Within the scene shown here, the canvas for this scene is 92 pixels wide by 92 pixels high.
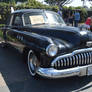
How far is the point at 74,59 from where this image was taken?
3266mm

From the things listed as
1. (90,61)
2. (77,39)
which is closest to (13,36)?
(77,39)

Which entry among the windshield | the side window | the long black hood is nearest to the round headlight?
the long black hood

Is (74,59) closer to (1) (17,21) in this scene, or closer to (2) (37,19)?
(2) (37,19)

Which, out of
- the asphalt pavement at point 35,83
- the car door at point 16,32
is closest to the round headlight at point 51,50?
the asphalt pavement at point 35,83

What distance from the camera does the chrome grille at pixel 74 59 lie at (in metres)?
3.16

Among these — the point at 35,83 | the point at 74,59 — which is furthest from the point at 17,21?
the point at 74,59

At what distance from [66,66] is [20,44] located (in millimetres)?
1640

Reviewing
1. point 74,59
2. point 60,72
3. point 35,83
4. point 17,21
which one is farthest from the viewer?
point 17,21

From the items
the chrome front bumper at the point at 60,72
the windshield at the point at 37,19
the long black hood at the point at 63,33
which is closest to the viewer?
the chrome front bumper at the point at 60,72

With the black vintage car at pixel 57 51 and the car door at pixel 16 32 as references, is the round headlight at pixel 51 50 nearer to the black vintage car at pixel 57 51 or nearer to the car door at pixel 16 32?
the black vintage car at pixel 57 51

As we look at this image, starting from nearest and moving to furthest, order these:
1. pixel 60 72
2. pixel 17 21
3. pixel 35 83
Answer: pixel 60 72 < pixel 35 83 < pixel 17 21

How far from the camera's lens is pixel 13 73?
14.0ft

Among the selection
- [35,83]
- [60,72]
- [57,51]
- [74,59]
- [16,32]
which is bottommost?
[35,83]

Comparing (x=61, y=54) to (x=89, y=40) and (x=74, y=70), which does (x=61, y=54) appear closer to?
(x=74, y=70)
